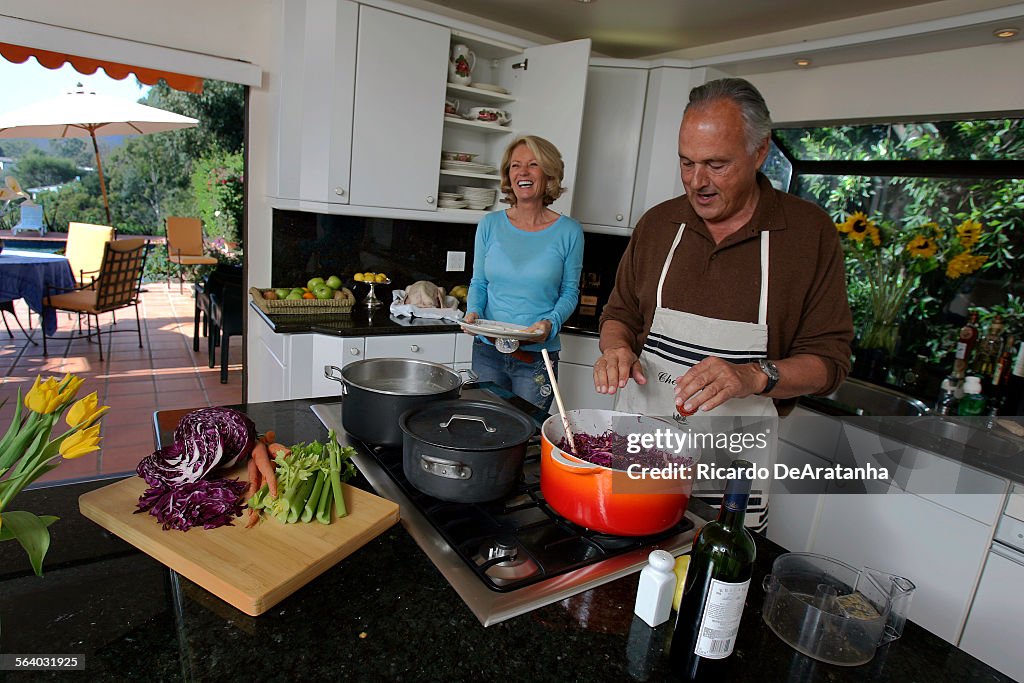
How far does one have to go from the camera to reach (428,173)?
2.91m

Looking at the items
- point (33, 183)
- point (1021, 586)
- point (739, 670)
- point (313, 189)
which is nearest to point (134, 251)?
point (33, 183)

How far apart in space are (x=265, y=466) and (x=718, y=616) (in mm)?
718

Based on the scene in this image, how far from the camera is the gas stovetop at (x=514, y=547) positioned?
31.3 inches

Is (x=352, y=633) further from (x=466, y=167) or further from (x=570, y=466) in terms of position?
(x=466, y=167)

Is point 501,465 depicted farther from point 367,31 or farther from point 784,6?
point 784,6

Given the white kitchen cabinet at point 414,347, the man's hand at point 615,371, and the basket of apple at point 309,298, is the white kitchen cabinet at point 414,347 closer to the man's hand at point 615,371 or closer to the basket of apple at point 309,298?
the basket of apple at point 309,298

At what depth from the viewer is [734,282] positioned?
1414 millimetres

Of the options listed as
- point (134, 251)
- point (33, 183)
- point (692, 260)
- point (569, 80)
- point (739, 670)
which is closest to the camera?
point (739, 670)

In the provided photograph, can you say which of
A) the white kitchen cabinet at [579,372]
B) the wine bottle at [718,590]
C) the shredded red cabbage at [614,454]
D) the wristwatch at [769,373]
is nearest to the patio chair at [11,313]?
the white kitchen cabinet at [579,372]

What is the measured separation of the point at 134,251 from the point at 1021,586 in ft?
16.9

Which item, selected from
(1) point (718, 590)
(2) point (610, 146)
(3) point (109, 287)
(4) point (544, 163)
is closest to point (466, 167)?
(2) point (610, 146)

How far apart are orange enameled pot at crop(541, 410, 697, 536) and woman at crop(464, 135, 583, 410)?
4.47 feet

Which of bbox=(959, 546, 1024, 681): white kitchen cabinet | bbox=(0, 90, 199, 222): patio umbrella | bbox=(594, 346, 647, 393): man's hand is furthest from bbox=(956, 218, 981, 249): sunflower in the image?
bbox=(0, 90, 199, 222): patio umbrella

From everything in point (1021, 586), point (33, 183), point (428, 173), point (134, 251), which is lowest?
point (1021, 586)
